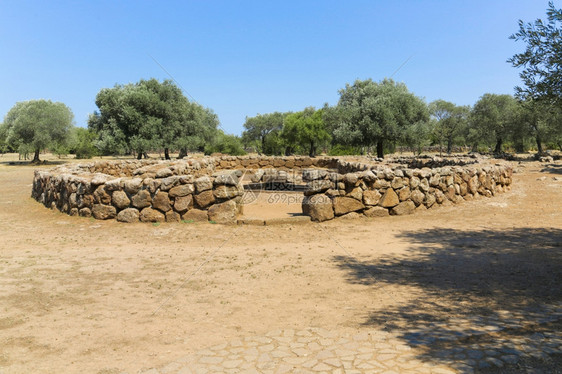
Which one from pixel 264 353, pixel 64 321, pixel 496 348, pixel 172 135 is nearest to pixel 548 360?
pixel 496 348

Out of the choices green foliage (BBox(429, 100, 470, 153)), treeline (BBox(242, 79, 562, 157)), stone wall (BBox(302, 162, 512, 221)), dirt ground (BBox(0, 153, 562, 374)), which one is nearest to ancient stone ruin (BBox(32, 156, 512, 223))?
stone wall (BBox(302, 162, 512, 221))

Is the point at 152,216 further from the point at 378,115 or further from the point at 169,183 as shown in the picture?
the point at 378,115

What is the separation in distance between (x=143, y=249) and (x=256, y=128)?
70076mm

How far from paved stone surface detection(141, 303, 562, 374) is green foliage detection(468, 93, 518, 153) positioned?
43258 millimetres

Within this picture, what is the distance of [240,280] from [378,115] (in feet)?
92.0

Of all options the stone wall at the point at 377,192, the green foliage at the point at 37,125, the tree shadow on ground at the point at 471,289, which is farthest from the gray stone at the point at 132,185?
the green foliage at the point at 37,125

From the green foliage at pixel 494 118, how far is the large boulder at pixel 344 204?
3730cm

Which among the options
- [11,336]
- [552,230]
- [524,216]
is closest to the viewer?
[11,336]

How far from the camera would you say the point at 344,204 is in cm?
1173

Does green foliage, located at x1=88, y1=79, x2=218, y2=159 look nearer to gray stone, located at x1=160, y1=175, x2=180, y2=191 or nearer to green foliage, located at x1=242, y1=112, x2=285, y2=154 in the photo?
gray stone, located at x1=160, y1=175, x2=180, y2=191

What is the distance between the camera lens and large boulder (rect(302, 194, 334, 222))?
11.5m

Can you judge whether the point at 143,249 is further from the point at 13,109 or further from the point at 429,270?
the point at 13,109

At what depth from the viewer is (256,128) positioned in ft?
256

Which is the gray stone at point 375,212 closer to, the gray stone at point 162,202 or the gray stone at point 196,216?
the gray stone at point 196,216
